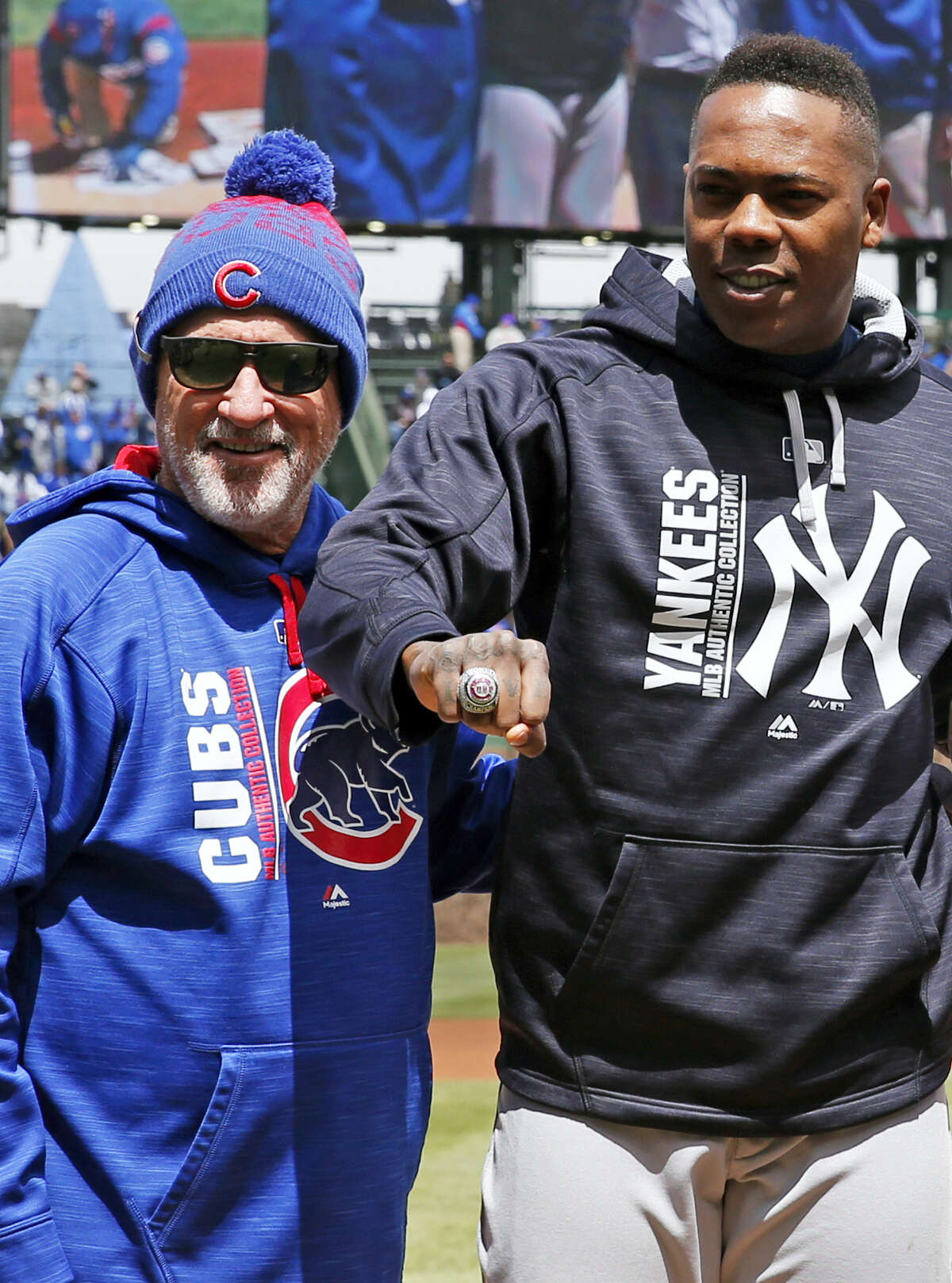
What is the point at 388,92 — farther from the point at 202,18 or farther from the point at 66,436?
the point at 66,436

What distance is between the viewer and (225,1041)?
5.49 ft

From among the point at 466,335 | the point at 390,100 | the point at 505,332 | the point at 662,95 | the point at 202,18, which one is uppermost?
the point at 202,18

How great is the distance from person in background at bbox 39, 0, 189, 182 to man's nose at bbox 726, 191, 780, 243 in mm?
21870

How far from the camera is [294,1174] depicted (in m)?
1.71

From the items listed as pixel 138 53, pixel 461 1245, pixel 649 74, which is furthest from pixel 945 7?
pixel 461 1245

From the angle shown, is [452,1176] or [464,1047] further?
[464,1047]

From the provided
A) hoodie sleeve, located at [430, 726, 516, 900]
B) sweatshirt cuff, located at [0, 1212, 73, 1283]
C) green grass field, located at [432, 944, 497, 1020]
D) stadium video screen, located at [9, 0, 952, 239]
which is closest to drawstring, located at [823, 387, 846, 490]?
hoodie sleeve, located at [430, 726, 516, 900]

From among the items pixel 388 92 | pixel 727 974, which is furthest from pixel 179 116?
pixel 727 974

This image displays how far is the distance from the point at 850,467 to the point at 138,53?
2257 centimetres

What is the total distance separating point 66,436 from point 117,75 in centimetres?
736

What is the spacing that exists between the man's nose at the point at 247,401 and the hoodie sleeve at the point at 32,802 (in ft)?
0.98

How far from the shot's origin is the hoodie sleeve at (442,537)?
135cm

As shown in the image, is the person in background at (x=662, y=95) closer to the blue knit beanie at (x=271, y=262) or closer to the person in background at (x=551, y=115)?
the person in background at (x=551, y=115)

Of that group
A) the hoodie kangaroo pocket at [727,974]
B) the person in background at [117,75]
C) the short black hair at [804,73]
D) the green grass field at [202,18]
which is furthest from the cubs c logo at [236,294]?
the green grass field at [202,18]
